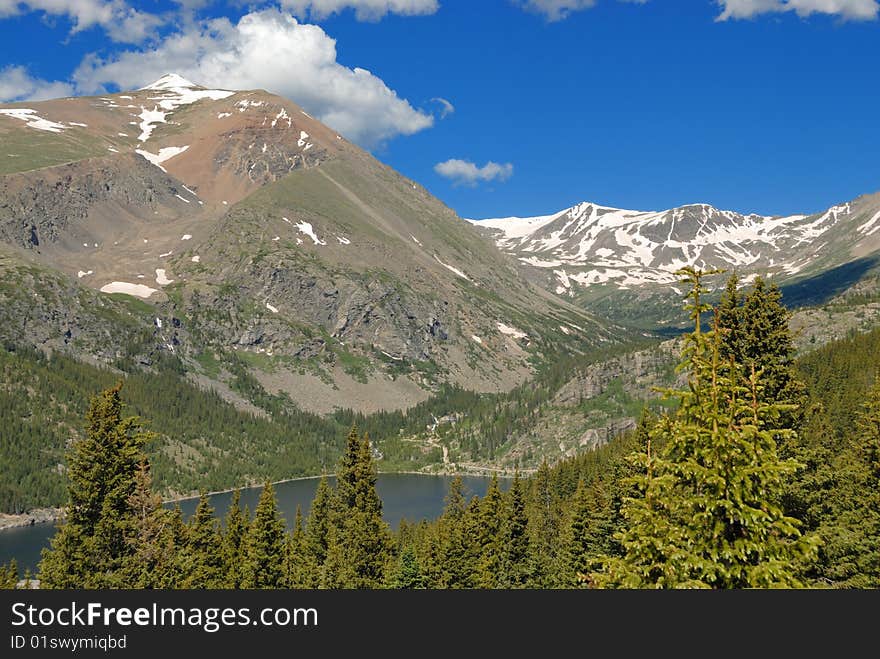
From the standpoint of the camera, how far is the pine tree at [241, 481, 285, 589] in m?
50.4

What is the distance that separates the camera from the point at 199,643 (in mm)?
12680

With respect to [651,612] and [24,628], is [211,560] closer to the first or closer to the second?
[24,628]

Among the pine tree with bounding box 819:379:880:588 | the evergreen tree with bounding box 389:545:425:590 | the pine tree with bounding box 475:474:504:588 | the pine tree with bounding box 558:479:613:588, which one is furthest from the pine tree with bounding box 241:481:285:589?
the pine tree with bounding box 819:379:880:588

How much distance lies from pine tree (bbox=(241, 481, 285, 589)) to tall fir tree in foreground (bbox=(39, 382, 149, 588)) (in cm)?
1991

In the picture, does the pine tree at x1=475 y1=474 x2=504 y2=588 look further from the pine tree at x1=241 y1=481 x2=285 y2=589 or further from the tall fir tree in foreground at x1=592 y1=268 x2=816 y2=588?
the tall fir tree in foreground at x1=592 y1=268 x2=816 y2=588

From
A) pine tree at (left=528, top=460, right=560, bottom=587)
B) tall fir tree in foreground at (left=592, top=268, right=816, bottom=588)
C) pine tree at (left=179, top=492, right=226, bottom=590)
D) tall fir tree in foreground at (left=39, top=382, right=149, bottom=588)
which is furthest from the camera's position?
pine tree at (left=528, top=460, right=560, bottom=587)

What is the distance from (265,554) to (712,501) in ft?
138

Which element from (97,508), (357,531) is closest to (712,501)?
(97,508)

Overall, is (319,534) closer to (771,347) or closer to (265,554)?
(265,554)

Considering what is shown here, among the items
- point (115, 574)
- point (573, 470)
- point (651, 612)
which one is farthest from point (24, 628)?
point (573, 470)

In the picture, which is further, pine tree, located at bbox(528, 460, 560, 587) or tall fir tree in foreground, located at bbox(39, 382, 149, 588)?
pine tree, located at bbox(528, 460, 560, 587)

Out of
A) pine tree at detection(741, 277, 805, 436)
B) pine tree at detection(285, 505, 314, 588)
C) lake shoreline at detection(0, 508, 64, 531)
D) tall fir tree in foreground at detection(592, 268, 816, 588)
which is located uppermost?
pine tree at detection(741, 277, 805, 436)

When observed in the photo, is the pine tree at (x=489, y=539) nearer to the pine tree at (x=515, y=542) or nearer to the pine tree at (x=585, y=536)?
the pine tree at (x=515, y=542)

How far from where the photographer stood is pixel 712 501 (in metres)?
16.8
